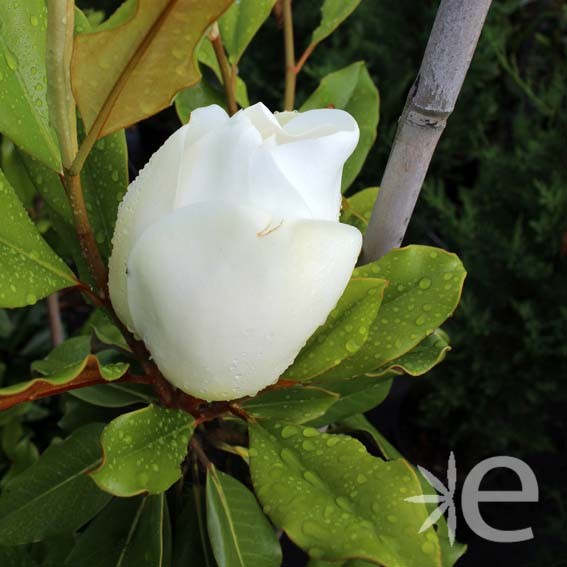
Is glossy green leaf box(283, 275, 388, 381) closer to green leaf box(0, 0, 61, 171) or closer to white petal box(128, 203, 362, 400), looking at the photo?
white petal box(128, 203, 362, 400)

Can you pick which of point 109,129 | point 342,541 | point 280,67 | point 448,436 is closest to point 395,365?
point 342,541

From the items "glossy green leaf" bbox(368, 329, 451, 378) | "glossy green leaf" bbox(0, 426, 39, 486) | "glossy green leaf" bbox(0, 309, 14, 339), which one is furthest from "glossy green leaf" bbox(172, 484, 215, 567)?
"glossy green leaf" bbox(0, 309, 14, 339)

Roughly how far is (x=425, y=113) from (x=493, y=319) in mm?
1186

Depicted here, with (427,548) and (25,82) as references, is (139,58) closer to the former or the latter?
(25,82)

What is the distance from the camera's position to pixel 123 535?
68 cm

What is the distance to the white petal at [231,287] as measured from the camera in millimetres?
420

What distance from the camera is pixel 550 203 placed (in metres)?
1.51

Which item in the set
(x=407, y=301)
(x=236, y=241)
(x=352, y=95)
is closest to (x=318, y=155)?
(x=236, y=241)

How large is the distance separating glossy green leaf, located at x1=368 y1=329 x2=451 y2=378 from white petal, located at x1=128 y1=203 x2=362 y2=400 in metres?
0.13

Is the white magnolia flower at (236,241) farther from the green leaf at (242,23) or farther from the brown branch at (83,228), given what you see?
the green leaf at (242,23)

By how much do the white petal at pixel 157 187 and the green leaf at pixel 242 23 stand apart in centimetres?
26

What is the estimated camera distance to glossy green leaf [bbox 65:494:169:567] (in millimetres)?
636

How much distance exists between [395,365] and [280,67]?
201cm

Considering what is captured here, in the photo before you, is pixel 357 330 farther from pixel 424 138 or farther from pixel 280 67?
pixel 280 67
